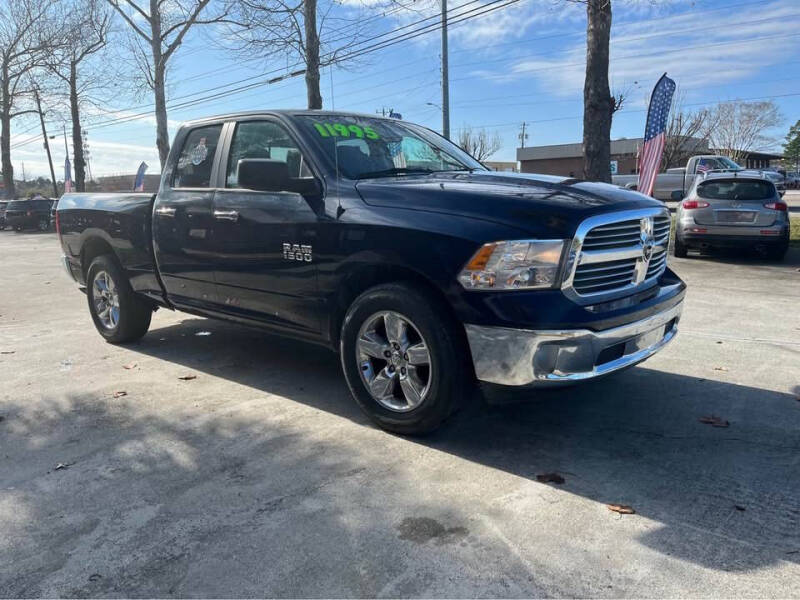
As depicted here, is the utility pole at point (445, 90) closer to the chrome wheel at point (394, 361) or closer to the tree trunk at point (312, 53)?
the tree trunk at point (312, 53)

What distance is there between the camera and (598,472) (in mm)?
3330

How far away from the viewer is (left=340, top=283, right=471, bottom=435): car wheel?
11.3 ft

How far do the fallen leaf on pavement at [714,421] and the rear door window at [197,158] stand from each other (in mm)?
3795

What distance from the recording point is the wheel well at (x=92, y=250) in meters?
6.07

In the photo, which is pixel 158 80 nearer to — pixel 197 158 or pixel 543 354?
pixel 197 158

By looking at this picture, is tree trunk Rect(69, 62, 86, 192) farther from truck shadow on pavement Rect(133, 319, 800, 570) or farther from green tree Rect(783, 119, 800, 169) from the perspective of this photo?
green tree Rect(783, 119, 800, 169)

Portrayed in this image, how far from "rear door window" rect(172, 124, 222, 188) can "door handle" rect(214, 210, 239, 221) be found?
34cm

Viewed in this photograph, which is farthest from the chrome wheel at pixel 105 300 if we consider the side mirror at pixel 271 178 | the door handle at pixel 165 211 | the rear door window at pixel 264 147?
the side mirror at pixel 271 178

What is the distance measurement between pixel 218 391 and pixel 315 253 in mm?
1413

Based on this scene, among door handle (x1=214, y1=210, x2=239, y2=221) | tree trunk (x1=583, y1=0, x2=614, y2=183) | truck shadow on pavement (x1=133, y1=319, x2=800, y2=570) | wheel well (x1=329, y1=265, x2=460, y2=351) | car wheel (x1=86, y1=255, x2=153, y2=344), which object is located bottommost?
truck shadow on pavement (x1=133, y1=319, x2=800, y2=570)

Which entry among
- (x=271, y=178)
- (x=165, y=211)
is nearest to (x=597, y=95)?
(x=165, y=211)

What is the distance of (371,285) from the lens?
3.89 m

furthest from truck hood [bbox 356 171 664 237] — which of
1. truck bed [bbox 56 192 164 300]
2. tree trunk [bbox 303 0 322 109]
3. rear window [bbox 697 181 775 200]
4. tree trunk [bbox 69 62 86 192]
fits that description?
tree trunk [bbox 69 62 86 192]

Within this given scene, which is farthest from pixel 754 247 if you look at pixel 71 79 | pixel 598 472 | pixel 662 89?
pixel 71 79
